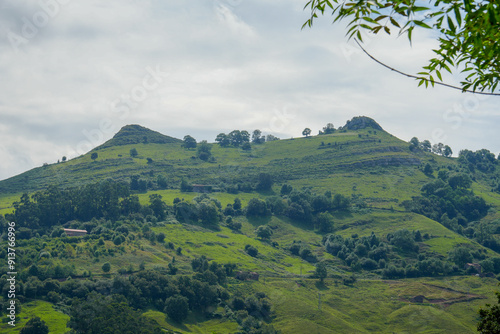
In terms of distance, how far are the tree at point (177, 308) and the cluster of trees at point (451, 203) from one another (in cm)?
9336

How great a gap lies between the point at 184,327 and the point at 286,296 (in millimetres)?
23245

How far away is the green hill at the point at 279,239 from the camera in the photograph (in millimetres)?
85375

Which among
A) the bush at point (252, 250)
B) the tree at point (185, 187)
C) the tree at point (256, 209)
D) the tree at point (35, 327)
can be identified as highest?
the tree at point (185, 187)

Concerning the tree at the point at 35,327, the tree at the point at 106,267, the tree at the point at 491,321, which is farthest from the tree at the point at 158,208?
the tree at the point at 491,321

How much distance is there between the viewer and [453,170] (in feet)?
652

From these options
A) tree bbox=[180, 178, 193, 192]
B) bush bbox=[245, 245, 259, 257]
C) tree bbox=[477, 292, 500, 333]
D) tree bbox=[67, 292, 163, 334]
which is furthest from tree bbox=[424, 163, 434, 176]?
tree bbox=[477, 292, 500, 333]

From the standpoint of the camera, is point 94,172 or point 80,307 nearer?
point 80,307

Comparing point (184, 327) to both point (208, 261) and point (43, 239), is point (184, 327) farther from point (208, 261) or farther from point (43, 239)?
point (43, 239)

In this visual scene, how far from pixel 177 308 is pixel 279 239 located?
58596mm

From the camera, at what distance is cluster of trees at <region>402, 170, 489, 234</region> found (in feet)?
496

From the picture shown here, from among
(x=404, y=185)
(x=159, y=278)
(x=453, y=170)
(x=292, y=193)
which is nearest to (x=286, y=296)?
(x=159, y=278)

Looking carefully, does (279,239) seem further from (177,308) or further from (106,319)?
(106,319)

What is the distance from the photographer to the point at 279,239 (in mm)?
134000

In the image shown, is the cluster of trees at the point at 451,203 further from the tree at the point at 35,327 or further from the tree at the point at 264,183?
the tree at the point at 35,327
